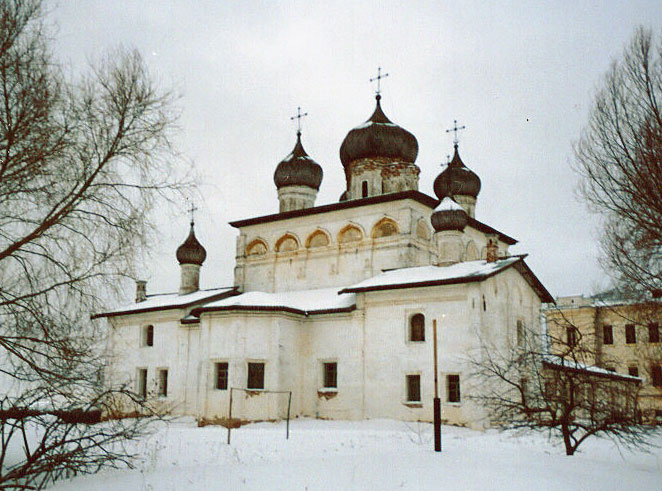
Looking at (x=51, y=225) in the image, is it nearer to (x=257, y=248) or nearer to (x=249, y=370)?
(x=249, y=370)

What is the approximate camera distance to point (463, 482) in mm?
9086

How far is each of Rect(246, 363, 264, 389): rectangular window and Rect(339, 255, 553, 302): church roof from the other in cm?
392

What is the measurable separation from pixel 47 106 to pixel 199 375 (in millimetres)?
16605

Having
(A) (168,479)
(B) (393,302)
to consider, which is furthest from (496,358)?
(A) (168,479)

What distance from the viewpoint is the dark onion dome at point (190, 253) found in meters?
30.4

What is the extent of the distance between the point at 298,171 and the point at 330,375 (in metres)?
10.1

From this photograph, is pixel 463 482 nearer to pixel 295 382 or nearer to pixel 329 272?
pixel 295 382

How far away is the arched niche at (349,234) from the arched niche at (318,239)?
590mm

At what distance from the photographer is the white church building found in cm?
2142

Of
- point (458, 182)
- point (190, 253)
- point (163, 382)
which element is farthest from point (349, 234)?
point (163, 382)

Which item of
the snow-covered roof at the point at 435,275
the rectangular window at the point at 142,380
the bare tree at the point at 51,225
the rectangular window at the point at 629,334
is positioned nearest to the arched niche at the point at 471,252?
the snow-covered roof at the point at 435,275

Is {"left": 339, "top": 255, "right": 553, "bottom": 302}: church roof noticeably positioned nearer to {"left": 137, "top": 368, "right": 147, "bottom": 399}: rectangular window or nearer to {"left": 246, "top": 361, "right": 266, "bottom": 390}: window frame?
{"left": 246, "top": 361, "right": 266, "bottom": 390}: window frame

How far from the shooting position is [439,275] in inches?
858

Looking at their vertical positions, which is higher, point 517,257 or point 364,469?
point 517,257
